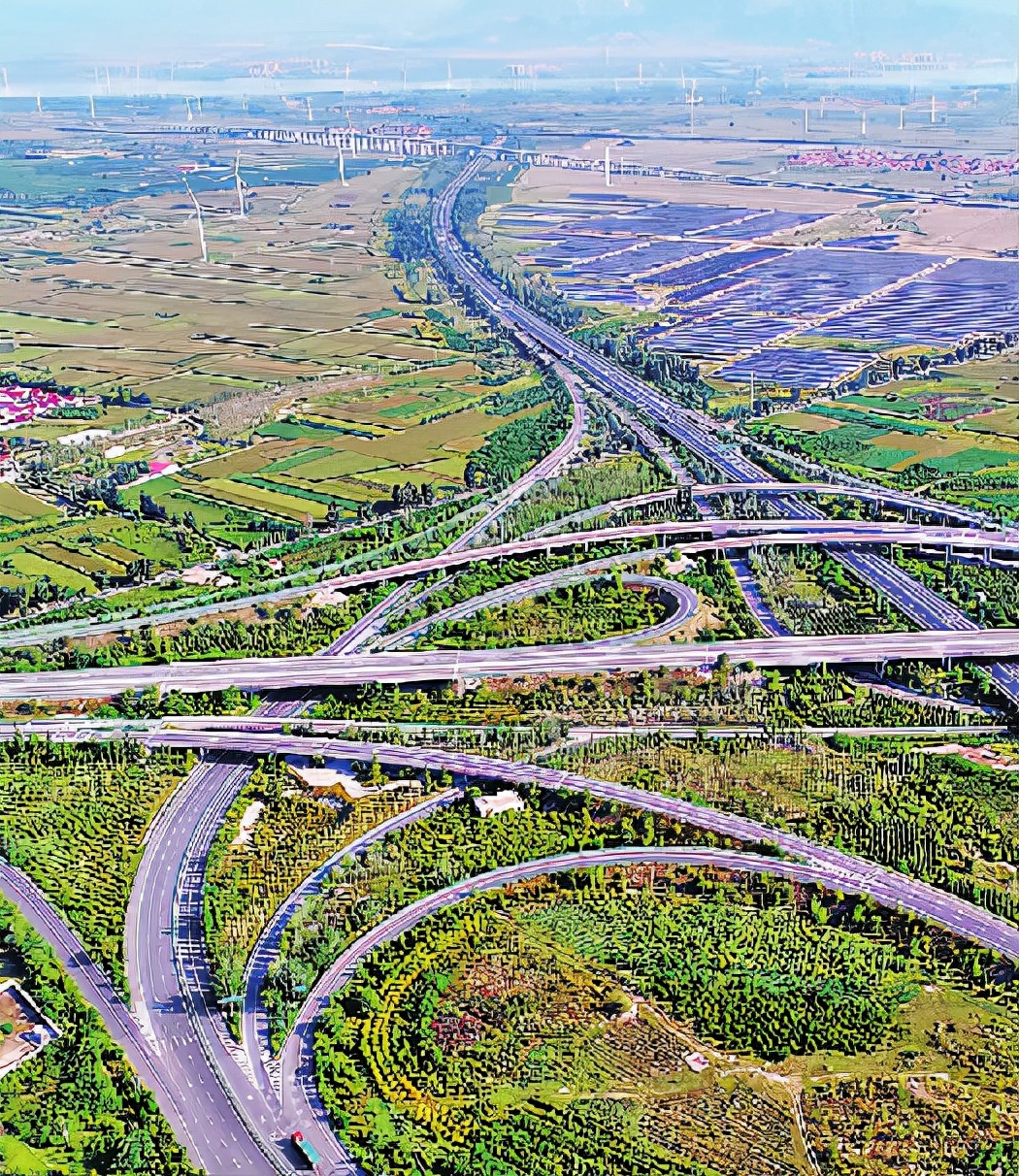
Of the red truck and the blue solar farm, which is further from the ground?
the blue solar farm

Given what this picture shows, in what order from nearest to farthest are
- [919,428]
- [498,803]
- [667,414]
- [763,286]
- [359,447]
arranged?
[498,803], [359,447], [919,428], [667,414], [763,286]

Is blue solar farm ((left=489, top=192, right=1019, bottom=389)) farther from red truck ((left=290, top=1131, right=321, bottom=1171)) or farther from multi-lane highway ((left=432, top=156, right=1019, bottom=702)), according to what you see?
red truck ((left=290, top=1131, right=321, bottom=1171))

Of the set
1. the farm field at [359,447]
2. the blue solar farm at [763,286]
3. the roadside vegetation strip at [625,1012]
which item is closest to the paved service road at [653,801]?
the roadside vegetation strip at [625,1012]

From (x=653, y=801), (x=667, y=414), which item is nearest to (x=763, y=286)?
(x=667, y=414)

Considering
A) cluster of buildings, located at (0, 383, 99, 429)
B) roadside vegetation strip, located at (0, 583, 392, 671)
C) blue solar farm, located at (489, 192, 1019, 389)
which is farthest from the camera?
blue solar farm, located at (489, 192, 1019, 389)

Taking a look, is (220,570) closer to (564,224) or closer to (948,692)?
(948,692)

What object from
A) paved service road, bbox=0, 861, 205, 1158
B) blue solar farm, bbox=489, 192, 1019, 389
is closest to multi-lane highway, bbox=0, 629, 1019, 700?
paved service road, bbox=0, 861, 205, 1158

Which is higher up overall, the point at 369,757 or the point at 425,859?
the point at 369,757

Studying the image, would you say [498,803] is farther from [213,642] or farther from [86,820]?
[213,642]

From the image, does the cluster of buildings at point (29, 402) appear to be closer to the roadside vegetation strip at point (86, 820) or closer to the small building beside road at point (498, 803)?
the roadside vegetation strip at point (86, 820)
